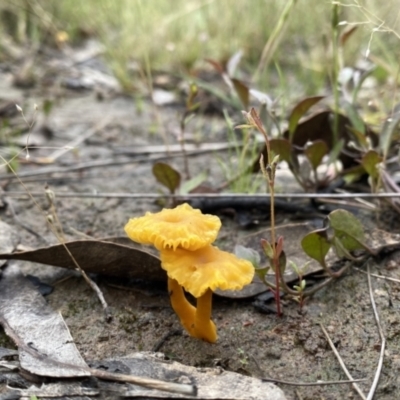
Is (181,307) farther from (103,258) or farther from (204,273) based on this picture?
(103,258)

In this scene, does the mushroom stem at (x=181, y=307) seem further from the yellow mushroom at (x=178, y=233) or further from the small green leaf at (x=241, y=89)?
the small green leaf at (x=241, y=89)

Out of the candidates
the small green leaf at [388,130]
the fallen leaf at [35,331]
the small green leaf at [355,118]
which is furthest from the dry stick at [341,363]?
the small green leaf at [355,118]

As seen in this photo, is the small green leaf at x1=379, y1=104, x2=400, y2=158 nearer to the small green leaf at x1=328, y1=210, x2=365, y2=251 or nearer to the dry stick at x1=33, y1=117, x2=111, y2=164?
the small green leaf at x1=328, y1=210, x2=365, y2=251

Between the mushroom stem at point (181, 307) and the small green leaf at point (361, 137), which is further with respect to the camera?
the small green leaf at point (361, 137)

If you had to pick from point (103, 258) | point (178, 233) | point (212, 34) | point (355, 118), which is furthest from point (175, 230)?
point (212, 34)

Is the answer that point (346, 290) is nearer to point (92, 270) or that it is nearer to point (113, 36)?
point (92, 270)

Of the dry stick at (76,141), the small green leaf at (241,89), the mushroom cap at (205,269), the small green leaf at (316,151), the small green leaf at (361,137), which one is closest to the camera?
the mushroom cap at (205,269)

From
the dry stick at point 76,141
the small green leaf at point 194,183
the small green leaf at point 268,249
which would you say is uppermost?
the small green leaf at point 268,249
